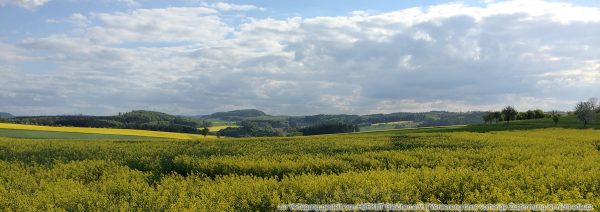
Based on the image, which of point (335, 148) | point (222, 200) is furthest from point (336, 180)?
point (335, 148)

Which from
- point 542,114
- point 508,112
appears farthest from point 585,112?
point 542,114

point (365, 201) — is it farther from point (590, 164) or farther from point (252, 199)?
point (590, 164)

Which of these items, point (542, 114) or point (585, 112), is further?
point (542, 114)

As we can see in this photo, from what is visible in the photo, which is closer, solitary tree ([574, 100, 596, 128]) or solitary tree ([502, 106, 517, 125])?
solitary tree ([574, 100, 596, 128])

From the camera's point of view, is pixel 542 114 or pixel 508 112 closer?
pixel 508 112

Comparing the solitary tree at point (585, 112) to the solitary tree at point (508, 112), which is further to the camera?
the solitary tree at point (508, 112)

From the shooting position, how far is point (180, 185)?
14539 mm

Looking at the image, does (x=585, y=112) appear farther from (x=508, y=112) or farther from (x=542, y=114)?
(x=542, y=114)

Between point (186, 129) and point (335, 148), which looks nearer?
point (335, 148)

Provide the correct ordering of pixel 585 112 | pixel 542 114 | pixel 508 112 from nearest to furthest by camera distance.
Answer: pixel 585 112 < pixel 508 112 < pixel 542 114

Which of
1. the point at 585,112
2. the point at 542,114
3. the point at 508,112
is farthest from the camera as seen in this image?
the point at 542,114

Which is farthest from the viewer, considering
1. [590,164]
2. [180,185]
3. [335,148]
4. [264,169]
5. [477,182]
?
[335,148]

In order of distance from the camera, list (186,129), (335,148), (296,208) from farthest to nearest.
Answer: (186,129) < (335,148) < (296,208)

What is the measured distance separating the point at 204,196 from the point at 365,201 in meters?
4.55
